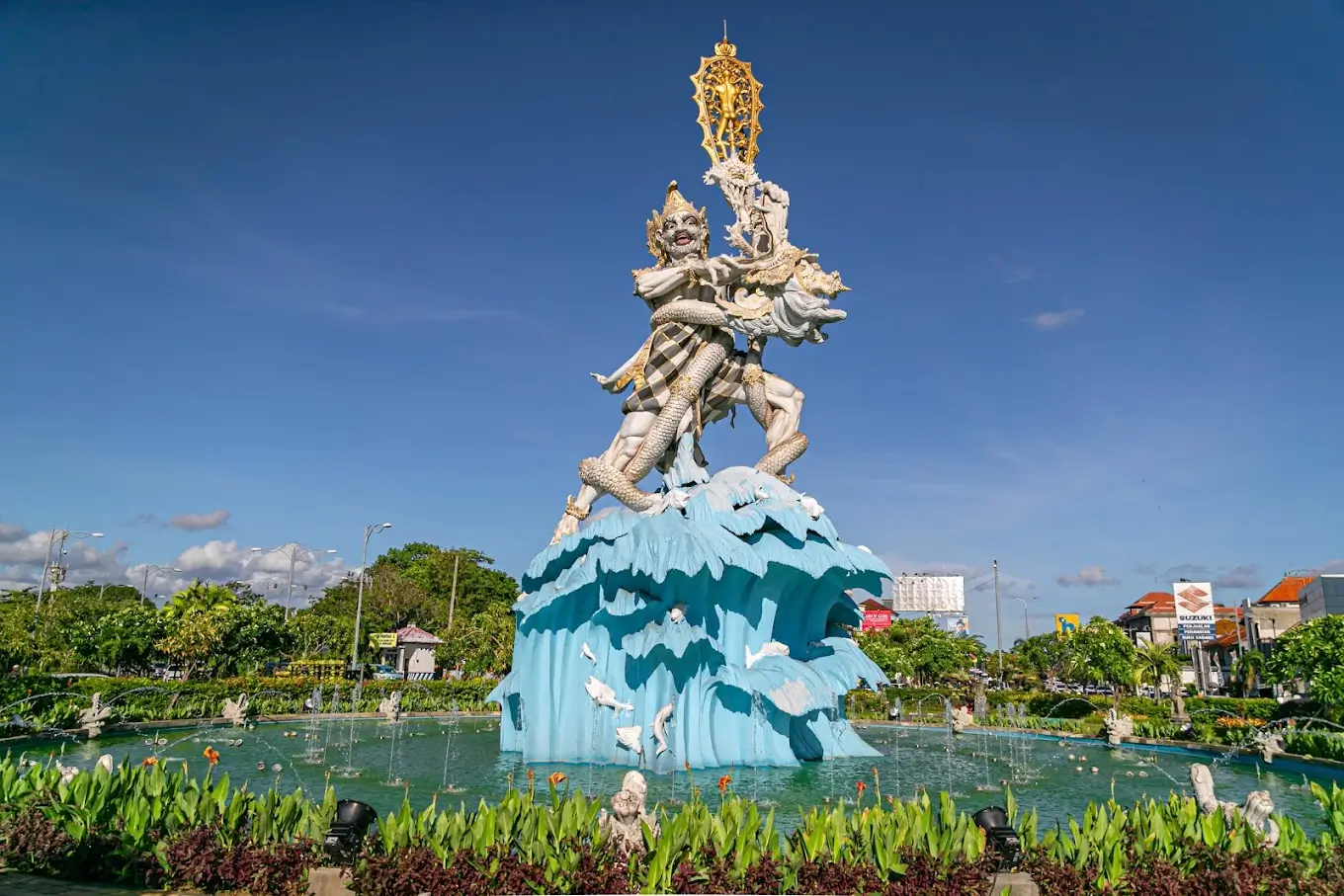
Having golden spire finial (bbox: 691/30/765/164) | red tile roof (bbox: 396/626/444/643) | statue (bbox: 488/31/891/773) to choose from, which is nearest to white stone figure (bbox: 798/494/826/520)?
statue (bbox: 488/31/891/773)

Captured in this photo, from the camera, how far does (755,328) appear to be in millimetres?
19172

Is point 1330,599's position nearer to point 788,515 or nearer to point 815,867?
point 788,515

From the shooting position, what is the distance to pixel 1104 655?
41281mm

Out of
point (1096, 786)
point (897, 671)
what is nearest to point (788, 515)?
point (1096, 786)

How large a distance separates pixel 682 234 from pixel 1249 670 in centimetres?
3921

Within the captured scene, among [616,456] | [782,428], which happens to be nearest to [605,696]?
[616,456]

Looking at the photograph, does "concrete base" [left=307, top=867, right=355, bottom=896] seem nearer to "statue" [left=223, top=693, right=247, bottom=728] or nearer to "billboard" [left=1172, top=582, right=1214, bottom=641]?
"statue" [left=223, top=693, right=247, bottom=728]

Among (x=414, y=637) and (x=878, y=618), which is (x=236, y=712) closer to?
(x=414, y=637)

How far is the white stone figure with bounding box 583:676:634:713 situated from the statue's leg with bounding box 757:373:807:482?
5677mm

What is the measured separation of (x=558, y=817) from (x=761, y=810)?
5682mm

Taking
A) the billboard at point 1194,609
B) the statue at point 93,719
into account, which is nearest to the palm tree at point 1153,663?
the billboard at point 1194,609

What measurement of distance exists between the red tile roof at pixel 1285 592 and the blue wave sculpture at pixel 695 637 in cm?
6880

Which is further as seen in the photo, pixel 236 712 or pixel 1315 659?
pixel 1315 659

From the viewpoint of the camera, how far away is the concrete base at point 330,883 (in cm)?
697
